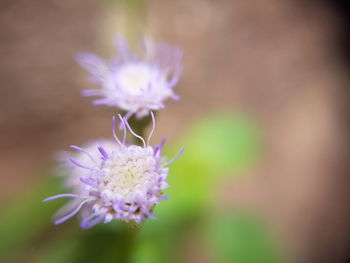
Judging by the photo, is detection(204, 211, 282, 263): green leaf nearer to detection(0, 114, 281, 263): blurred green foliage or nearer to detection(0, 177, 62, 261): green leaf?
detection(0, 114, 281, 263): blurred green foliage

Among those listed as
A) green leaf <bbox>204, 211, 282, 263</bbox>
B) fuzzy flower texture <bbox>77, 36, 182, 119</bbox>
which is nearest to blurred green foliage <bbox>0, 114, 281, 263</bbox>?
green leaf <bbox>204, 211, 282, 263</bbox>

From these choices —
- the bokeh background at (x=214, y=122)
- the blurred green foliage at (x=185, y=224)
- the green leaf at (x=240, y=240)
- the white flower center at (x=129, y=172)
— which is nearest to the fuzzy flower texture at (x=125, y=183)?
the white flower center at (x=129, y=172)

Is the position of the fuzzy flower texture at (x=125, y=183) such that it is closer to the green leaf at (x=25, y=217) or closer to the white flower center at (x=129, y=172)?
the white flower center at (x=129, y=172)

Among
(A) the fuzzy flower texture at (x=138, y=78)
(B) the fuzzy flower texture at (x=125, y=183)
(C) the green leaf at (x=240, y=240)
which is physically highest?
(A) the fuzzy flower texture at (x=138, y=78)

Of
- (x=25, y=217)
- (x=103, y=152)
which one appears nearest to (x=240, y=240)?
(x=25, y=217)

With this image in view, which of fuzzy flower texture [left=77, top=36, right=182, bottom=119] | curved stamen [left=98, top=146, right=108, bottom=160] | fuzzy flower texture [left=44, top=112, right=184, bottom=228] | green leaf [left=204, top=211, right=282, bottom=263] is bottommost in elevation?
fuzzy flower texture [left=44, top=112, right=184, bottom=228]
